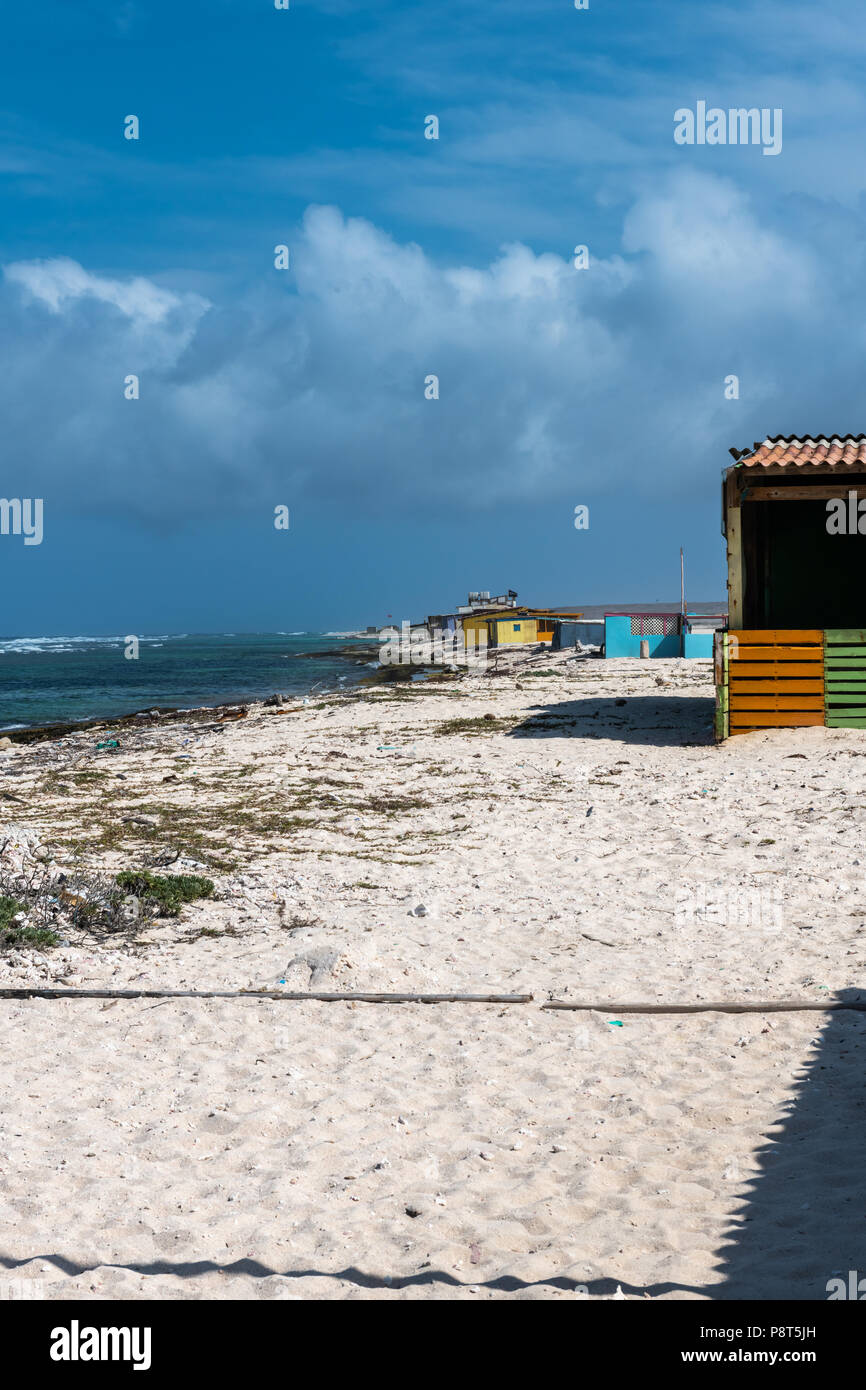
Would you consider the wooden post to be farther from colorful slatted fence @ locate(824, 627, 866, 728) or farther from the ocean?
the ocean

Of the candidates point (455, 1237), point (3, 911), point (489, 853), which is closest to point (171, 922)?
point (3, 911)

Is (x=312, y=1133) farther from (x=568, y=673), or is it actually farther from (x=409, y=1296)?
(x=568, y=673)

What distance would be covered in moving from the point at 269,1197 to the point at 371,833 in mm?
7193

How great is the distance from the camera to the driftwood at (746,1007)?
19.5 feet

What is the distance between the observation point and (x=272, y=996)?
21.2 feet

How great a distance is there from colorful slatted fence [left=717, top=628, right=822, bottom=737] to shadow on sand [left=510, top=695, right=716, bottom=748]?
98cm

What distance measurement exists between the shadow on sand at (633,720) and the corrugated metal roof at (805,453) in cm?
457

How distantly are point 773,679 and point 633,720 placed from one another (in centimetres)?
410

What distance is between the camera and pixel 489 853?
10219 millimetres

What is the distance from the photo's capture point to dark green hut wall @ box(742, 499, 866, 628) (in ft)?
58.7

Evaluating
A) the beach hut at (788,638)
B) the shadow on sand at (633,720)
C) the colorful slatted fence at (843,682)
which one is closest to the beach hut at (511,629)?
the shadow on sand at (633,720)

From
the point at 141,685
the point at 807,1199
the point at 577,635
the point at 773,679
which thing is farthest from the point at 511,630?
the point at 807,1199

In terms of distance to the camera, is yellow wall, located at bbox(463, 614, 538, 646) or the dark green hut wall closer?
the dark green hut wall

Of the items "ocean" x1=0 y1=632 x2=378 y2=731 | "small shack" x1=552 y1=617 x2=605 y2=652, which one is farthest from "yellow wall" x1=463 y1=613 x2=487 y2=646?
"small shack" x1=552 y1=617 x2=605 y2=652
